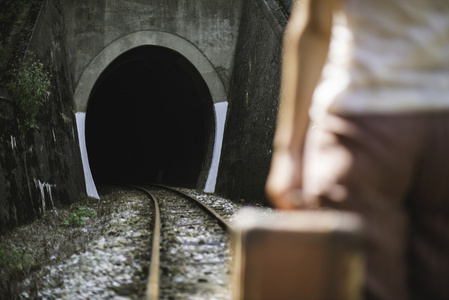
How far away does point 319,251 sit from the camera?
0.75 metres

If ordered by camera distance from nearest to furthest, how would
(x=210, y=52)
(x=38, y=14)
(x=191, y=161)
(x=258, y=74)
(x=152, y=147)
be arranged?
(x=38, y=14) < (x=258, y=74) < (x=210, y=52) < (x=191, y=161) < (x=152, y=147)

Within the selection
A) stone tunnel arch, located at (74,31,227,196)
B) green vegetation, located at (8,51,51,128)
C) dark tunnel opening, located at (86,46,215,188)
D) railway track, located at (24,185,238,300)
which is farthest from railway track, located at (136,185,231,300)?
dark tunnel opening, located at (86,46,215,188)

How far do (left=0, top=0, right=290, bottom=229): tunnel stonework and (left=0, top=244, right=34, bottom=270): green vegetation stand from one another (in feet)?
2.97

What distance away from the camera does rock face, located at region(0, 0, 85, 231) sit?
7039mm

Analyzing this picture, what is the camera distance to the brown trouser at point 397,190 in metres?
1.02

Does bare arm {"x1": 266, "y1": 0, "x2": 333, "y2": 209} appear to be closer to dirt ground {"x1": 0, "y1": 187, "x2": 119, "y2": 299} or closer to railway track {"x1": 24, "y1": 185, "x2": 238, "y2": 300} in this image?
railway track {"x1": 24, "y1": 185, "x2": 238, "y2": 300}

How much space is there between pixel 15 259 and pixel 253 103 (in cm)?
695

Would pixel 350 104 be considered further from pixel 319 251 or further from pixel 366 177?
pixel 319 251

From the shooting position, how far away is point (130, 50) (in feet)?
45.3

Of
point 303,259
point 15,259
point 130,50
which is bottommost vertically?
point 15,259

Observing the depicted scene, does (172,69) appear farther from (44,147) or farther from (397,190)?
(397,190)

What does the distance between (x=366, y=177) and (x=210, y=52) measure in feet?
44.2

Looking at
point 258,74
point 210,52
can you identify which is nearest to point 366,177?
point 258,74

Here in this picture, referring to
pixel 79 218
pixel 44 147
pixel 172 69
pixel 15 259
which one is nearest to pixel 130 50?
pixel 172 69
